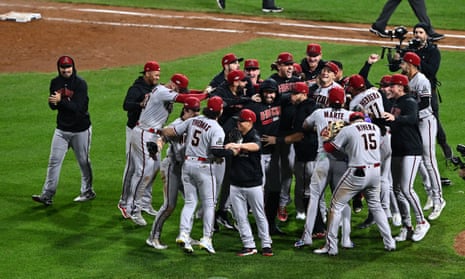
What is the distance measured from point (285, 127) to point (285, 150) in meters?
0.38

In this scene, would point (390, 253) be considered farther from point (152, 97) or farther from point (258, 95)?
point (152, 97)

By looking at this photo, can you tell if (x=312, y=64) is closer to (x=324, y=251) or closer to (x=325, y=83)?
(x=325, y=83)

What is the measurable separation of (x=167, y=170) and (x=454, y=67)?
28.6ft

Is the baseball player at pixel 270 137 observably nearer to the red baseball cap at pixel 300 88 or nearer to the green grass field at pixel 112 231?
the red baseball cap at pixel 300 88

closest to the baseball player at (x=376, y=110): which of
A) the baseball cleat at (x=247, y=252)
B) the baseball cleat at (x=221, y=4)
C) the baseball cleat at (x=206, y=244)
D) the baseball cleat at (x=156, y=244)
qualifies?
the baseball cleat at (x=247, y=252)

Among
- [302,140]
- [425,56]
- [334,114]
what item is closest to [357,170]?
[334,114]

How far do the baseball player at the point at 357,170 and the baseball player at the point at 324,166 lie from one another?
9.6 inches

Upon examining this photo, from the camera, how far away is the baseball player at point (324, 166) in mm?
11398

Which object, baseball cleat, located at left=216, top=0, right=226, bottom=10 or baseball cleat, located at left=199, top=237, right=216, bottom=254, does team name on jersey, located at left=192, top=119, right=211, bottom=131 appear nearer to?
baseball cleat, located at left=199, top=237, right=216, bottom=254

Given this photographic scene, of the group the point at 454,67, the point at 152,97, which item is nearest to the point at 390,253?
the point at 152,97

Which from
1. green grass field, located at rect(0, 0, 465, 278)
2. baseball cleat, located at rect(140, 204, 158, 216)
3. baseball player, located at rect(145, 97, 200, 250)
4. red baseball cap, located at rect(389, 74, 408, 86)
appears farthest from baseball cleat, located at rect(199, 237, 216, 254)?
red baseball cap, located at rect(389, 74, 408, 86)

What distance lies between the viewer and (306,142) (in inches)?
479

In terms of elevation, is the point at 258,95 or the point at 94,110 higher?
the point at 258,95

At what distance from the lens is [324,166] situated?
37.9 feet
